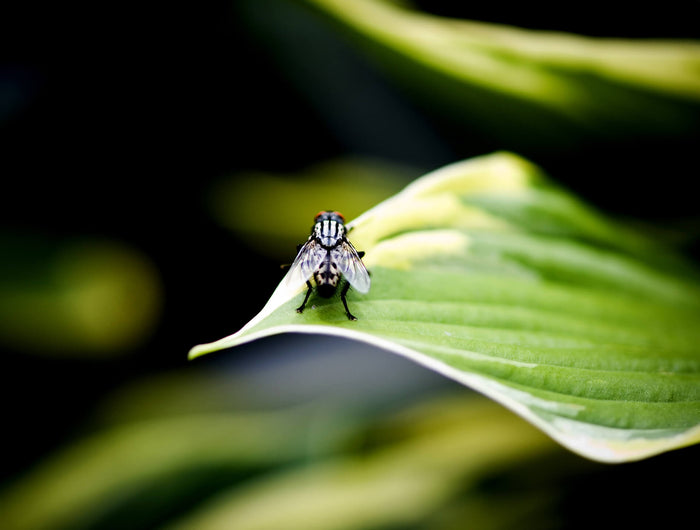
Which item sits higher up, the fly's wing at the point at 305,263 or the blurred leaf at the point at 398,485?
the fly's wing at the point at 305,263

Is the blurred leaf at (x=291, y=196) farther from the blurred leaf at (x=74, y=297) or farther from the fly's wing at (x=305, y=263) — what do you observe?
the fly's wing at (x=305, y=263)

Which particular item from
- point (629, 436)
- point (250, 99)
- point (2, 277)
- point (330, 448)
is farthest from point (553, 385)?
point (250, 99)

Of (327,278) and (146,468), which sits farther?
(146,468)

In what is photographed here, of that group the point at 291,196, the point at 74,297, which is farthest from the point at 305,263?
the point at 74,297

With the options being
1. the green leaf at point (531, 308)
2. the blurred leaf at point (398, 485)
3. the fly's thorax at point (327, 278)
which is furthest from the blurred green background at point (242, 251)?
the fly's thorax at point (327, 278)

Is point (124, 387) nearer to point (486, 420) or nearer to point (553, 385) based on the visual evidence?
point (486, 420)

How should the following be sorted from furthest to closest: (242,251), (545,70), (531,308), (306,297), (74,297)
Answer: (242,251), (74,297), (545,70), (531,308), (306,297)

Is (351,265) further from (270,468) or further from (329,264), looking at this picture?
(270,468)
